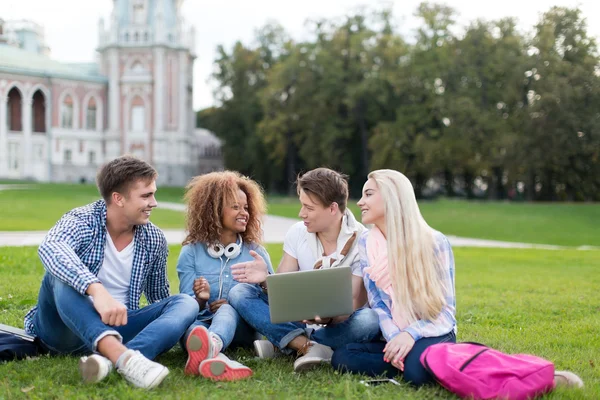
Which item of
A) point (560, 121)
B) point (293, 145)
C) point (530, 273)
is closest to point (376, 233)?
point (530, 273)

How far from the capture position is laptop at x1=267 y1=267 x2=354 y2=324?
3770 millimetres

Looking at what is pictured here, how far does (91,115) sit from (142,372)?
2089 inches

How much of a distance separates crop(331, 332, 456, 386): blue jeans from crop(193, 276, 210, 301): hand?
952 mm

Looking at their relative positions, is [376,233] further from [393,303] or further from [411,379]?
[411,379]

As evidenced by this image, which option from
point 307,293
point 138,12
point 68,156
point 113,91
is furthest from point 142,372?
point 68,156

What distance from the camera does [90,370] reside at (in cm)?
360

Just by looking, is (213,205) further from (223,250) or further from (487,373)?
(487,373)

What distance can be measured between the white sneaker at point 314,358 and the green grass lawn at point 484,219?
50.8 feet

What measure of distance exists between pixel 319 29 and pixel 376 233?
37.4m

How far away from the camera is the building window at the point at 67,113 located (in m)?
52.4

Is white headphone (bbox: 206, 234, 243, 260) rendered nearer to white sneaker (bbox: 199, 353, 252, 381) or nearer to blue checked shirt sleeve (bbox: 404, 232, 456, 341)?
white sneaker (bbox: 199, 353, 252, 381)

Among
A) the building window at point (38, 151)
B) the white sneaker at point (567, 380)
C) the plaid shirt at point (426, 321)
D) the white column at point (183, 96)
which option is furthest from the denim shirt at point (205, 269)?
the building window at point (38, 151)

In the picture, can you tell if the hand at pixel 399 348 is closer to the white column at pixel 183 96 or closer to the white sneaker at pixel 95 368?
the white sneaker at pixel 95 368

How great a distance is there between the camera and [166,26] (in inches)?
2050
